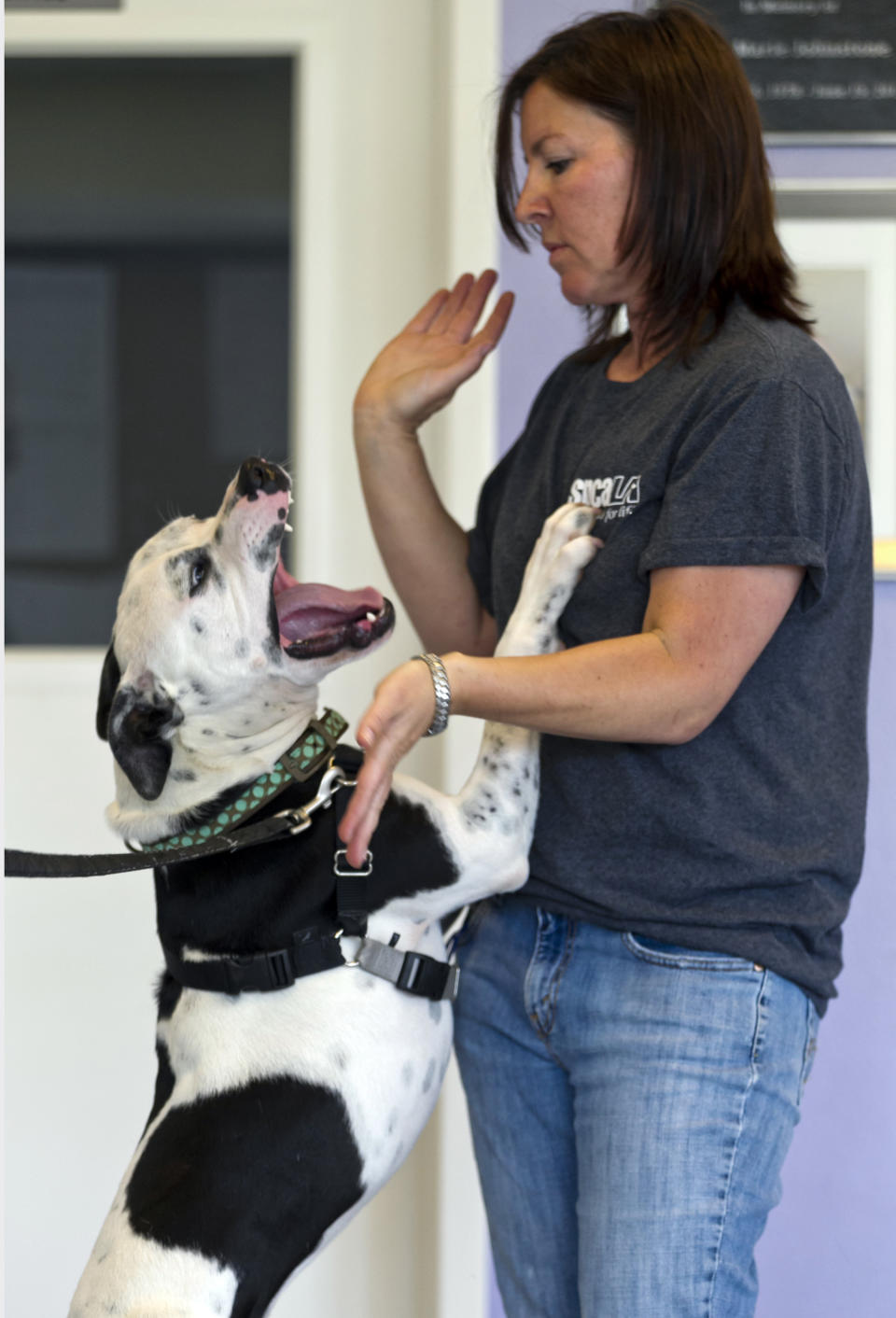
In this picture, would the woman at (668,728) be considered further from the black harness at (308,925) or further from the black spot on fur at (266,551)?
the black spot on fur at (266,551)

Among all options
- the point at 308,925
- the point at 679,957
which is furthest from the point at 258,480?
the point at 679,957

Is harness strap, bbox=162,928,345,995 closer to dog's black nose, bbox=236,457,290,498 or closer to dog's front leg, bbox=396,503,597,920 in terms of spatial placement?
dog's front leg, bbox=396,503,597,920

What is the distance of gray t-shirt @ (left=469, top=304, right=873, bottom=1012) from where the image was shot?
3.75 ft

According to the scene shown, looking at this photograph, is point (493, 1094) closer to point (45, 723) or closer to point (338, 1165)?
point (338, 1165)

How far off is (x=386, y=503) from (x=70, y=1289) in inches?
61.6

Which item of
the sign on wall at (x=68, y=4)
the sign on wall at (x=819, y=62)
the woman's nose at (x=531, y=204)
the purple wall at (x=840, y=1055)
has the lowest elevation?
the purple wall at (x=840, y=1055)

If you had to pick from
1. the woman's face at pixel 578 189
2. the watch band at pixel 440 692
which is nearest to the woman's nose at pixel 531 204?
the woman's face at pixel 578 189

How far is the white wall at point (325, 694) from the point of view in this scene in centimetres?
218

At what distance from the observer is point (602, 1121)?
47.6 inches

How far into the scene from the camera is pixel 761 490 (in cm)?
113

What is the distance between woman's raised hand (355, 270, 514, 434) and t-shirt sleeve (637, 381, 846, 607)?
1.59 feet

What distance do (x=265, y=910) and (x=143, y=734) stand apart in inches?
9.4

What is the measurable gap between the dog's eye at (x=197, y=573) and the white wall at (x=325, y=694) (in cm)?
78

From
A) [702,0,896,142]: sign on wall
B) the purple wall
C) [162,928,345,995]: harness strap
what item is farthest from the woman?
[702,0,896,142]: sign on wall
